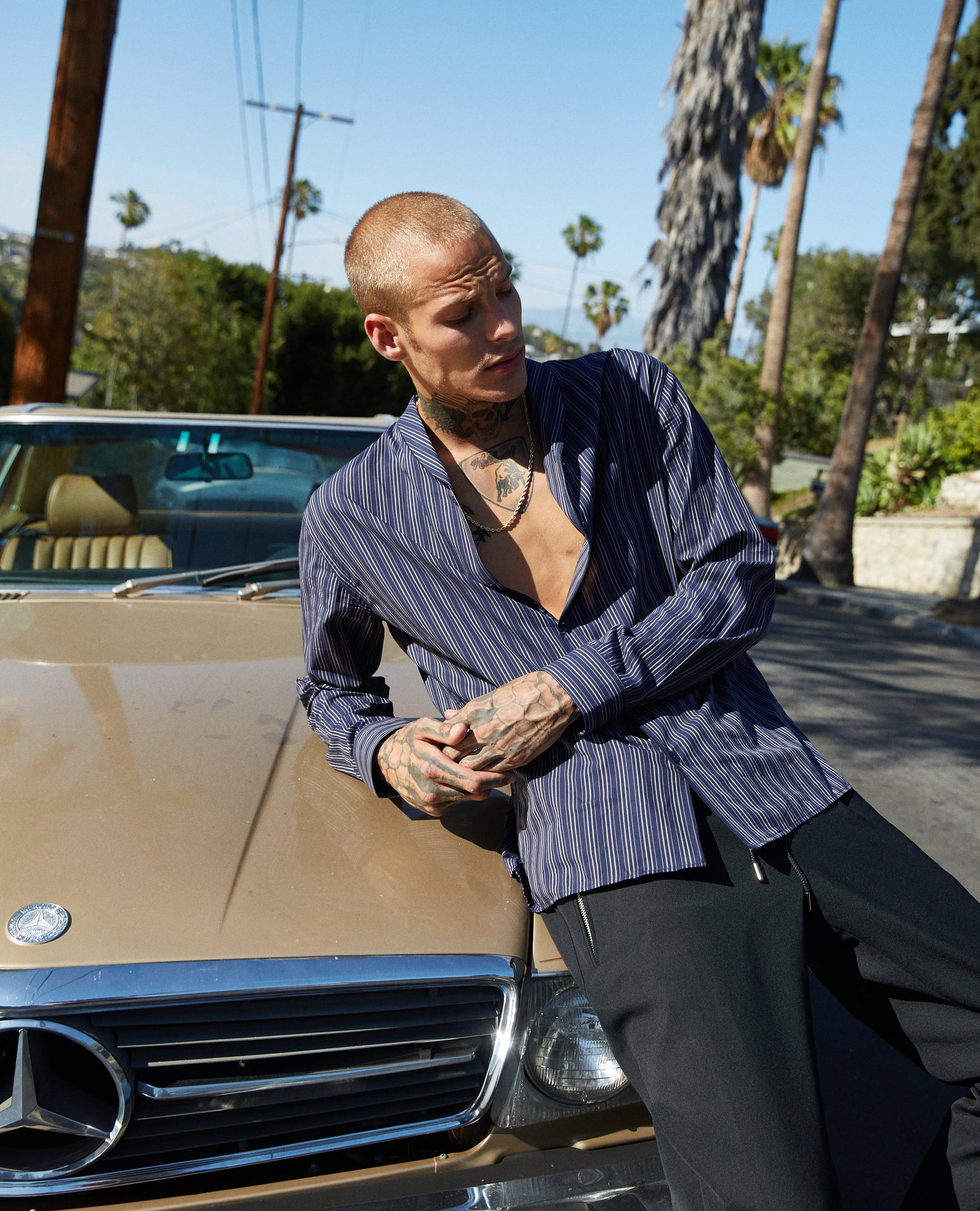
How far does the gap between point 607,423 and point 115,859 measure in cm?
116

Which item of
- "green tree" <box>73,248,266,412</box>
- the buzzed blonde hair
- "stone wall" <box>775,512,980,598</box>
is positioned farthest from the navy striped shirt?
"green tree" <box>73,248,266,412</box>

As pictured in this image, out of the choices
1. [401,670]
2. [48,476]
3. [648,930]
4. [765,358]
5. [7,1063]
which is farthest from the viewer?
[765,358]

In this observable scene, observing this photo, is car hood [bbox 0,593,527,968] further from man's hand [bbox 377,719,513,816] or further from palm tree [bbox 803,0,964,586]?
palm tree [bbox 803,0,964,586]

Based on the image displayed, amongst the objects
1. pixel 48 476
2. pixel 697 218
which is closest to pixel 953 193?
pixel 697 218

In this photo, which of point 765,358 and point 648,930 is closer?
point 648,930

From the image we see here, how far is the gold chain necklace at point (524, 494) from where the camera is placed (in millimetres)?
2035

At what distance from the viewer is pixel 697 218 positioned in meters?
20.3

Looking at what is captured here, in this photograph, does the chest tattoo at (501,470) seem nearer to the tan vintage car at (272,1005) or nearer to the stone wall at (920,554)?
the tan vintage car at (272,1005)

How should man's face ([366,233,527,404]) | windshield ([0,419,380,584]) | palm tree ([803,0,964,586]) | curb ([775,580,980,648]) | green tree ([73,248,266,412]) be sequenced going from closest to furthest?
man's face ([366,233,527,404]) < windshield ([0,419,380,584]) < curb ([775,580,980,648]) < palm tree ([803,0,964,586]) < green tree ([73,248,266,412])

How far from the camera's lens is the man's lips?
1.95 m

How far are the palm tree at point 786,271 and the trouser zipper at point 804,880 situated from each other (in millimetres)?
17771

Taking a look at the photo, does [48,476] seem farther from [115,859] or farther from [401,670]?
[115,859]

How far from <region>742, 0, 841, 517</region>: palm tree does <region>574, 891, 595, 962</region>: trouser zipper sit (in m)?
17.9

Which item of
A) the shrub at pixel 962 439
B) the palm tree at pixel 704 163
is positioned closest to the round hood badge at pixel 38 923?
the shrub at pixel 962 439
